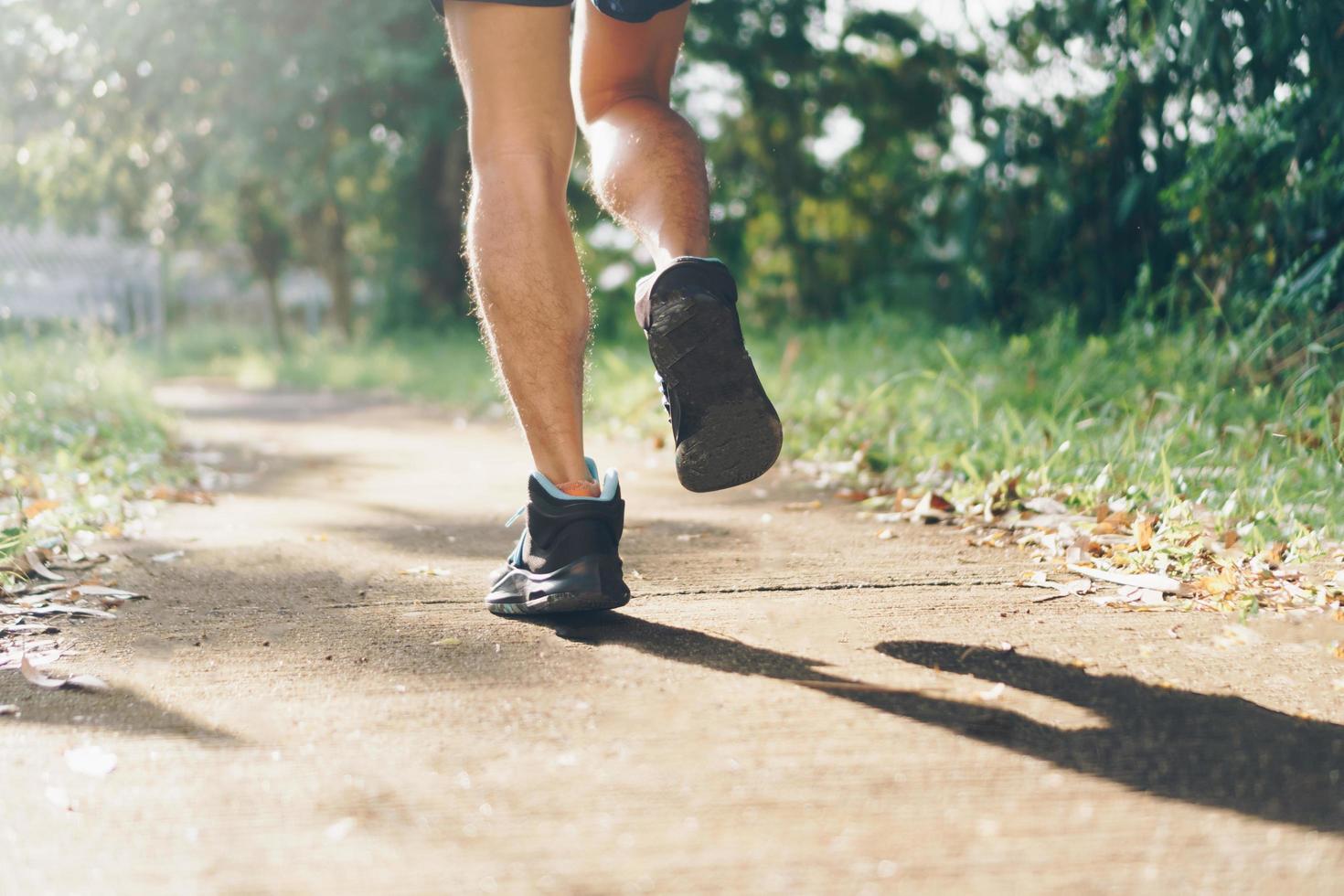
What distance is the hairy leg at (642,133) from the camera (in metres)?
1.66

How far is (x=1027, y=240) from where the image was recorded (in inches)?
192

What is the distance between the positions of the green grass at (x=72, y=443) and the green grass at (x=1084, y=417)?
1.25 meters

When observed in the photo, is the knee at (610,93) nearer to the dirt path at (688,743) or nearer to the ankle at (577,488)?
the ankle at (577,488)

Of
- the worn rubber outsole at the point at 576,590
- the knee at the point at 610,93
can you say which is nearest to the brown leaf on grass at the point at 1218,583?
the worn rubber outsole at the point at 576,590

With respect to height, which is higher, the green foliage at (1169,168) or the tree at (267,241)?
the tree at (267,241)

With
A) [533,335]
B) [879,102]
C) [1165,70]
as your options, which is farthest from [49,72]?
[533,335]

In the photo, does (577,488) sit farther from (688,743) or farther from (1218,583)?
(1218,583)

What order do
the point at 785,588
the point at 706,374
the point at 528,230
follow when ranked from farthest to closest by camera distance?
the point at 785,588
the point at 528,230
the point at 706,374

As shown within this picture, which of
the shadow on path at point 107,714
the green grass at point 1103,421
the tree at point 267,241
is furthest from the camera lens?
the tree at point 267,241

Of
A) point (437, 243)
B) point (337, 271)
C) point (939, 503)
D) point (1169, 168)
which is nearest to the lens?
point (939, 503)

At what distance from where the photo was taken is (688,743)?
1.15 metres

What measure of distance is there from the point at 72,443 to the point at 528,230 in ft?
8.92

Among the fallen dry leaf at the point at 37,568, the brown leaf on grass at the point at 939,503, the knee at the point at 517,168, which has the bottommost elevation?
the brown leaf on grass at the point at 939,503

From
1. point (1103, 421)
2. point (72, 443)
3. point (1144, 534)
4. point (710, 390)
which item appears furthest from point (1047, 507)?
point (72, 443)
